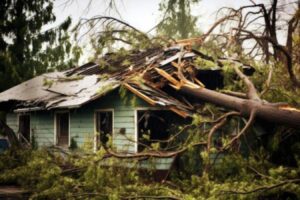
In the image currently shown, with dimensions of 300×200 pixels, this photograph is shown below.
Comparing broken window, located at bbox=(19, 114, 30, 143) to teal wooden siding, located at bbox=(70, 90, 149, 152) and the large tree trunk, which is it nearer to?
teal wooden siding, located at bbox=(70, 90, 149, 152)

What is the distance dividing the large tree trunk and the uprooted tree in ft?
0.06

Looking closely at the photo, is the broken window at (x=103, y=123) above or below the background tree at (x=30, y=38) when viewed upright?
below

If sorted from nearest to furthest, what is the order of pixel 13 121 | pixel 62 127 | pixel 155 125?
pixel 155 125 < pixel 62 127 < pixel 13 121

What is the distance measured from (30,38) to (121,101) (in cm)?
1347

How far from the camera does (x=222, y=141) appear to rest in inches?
298

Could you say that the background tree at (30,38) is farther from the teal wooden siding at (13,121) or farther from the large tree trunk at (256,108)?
the large tree trunk at (256,108)

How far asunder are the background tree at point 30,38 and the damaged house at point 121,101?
6.93 meters

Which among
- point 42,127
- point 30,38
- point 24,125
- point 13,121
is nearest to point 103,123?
point 42,127

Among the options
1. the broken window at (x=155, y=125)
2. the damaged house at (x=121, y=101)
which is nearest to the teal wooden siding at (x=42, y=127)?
the damaged house at (x=121, y=101)

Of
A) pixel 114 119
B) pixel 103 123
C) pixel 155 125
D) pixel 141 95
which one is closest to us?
pixel 141 95

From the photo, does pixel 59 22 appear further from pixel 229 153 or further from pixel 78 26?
pixel 229 153

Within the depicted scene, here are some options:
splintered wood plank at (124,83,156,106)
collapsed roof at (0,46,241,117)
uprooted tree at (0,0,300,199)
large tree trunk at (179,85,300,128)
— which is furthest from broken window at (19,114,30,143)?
large tree trunk at (179,85,300,128)

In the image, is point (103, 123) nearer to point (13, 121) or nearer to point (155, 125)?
point (155, 125)

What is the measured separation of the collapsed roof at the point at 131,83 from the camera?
9.90 metres
